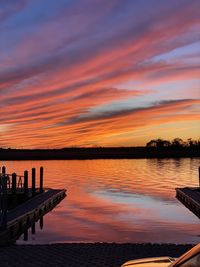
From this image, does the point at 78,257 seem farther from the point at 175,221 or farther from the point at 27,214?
the point at 175,221

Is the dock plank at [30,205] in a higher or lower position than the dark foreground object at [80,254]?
lower

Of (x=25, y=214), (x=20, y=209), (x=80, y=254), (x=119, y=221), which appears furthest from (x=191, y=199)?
(x=80, y=254)

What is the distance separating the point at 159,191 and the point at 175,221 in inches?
754

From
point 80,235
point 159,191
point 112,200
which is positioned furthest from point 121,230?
point 159,191

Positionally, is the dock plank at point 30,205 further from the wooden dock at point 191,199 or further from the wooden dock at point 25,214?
the wooden dock at point 191,199

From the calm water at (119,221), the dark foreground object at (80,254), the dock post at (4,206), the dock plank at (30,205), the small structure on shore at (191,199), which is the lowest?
the calm water at (119,221)

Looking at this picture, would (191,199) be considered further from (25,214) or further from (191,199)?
(25,214)

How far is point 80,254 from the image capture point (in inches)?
484

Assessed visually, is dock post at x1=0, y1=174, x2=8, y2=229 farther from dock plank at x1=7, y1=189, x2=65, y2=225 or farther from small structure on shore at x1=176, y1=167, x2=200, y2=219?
small structure on shore at x1=176, y1=167, x2=200, y2=219

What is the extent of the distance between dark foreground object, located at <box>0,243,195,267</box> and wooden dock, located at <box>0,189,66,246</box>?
1.83 metres

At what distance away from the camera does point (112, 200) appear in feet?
123

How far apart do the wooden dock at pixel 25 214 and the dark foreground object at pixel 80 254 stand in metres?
1.83

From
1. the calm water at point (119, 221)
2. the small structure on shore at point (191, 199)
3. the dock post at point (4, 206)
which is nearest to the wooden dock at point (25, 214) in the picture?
the dock post at point (4, 206)

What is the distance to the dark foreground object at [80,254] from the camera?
11359 mm
